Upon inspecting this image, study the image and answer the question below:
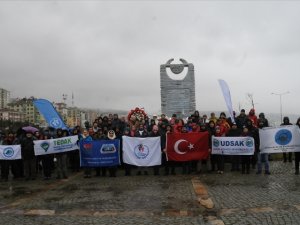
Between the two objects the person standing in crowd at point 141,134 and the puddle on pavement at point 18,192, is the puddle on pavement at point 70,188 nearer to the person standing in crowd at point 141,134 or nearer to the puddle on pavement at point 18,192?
the puddle on pavement at point 18,192

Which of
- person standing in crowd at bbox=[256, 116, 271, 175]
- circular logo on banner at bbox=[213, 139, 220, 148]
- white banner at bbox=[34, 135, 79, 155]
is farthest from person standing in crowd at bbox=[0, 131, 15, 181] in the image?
person standing in crowd at bbox=[256, 116, 271, 175]

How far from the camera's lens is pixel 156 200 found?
32.2 ft

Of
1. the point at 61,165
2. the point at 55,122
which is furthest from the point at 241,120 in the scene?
the point at 55,122

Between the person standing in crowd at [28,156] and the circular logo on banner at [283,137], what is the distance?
891 centimetres

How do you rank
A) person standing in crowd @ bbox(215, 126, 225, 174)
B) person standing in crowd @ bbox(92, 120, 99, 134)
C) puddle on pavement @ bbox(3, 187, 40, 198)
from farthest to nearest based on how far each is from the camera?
person standing in crowd @ bbox(92, 120, 99, 134) → person standing in crowd @ bbox(215, 126, 225, 174) → puddle on pavement @ bbox(3, 187, 40, 198)

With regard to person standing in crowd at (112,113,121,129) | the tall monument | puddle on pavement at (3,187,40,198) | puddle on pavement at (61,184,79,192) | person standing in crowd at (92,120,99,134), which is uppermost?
the tall monument

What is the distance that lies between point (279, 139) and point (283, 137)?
15cm

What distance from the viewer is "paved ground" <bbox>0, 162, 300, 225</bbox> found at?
8094 mm

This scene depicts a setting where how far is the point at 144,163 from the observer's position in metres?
14.7

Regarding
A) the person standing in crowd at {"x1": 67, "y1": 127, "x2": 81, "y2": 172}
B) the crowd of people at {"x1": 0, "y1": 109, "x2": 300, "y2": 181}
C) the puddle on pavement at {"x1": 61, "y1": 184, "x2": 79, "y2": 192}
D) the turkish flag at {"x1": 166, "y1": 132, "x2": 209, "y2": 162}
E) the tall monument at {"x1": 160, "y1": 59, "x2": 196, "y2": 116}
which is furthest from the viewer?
the tall monument at {"x1": 160, "y1": 59, "x2": 196, "y2": 116}

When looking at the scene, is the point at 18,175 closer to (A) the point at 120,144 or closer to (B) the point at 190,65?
(A) the point at 120,144

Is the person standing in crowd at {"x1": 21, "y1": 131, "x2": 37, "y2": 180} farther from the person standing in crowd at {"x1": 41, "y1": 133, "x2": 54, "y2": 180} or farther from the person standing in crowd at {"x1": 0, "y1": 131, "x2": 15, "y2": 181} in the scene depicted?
the person standing in crowd at {"x1": 0, "y1": 131, "x2": 15, "y2": 181}

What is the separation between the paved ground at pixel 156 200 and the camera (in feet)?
26.6

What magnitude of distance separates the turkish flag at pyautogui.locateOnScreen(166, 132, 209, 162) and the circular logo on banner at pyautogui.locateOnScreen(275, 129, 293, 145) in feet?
8.23
